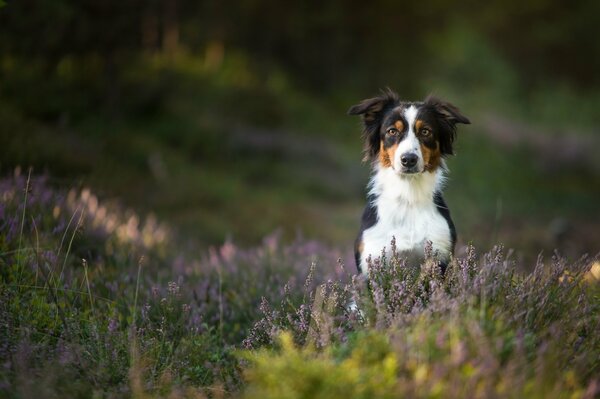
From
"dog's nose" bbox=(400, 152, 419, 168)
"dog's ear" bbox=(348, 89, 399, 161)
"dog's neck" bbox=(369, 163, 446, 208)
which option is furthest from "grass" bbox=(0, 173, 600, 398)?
"dog's ear" bbox=(348, 89, 399, 161)

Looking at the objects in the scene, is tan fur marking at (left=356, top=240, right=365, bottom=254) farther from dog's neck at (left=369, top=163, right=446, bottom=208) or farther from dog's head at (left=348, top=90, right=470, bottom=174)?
dog's head at (left=348, top=90, right=470, bottom=174)

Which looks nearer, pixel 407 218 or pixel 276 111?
pixel 407 218

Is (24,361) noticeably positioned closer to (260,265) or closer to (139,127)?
(260,265)

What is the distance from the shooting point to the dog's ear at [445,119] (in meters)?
5.27

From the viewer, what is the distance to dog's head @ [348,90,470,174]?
498cm

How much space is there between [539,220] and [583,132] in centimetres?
660

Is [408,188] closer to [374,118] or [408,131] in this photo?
[408,131]

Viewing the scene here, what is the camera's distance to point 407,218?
495 centimetres

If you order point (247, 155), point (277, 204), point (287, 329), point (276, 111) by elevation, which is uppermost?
point (276, 111)

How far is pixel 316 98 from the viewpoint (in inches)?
1041

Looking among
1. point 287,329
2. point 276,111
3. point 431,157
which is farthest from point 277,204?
point 287,329

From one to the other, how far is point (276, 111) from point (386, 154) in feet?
48.3

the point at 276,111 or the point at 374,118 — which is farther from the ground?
the point at 374,118

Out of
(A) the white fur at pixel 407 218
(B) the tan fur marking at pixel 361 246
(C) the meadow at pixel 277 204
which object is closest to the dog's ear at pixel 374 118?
(A) the white fur at pixel 407 218
